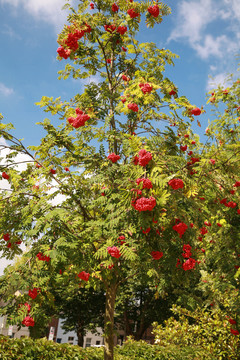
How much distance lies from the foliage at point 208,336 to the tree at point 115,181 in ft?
17.8

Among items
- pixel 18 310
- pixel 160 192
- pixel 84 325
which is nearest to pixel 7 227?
pixel 18 310

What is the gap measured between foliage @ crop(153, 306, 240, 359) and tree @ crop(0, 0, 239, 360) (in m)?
5.43

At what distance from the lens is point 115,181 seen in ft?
19.6

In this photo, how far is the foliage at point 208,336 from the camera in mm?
11270

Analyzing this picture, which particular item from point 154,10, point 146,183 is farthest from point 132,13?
point 146,183

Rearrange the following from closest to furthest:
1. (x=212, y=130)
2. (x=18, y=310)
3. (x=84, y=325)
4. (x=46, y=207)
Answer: (x=18, y=310)
(x=46, y=207)
(x=212, y=130)
(x=84, y=325)

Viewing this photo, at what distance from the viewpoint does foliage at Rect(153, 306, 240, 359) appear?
11270 millimetres

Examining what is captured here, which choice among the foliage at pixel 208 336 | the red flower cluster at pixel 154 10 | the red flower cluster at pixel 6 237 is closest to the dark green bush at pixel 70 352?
the foliage at pixel 208 336

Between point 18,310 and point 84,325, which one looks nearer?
point 18,310

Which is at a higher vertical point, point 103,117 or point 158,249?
point 103,117

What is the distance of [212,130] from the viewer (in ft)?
43.7

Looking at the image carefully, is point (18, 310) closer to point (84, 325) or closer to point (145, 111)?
point (145, 111)

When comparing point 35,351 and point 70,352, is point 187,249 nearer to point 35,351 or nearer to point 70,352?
point 35,351

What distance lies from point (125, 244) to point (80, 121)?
10.2 feet
